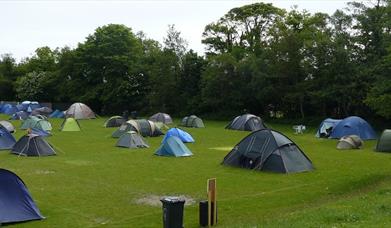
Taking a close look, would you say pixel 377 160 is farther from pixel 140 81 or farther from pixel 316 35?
pixel 140 81

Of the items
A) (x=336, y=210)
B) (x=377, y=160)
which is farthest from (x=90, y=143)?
(x=336, y=210)

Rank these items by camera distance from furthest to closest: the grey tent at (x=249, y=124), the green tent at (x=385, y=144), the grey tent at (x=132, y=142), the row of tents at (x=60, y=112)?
1. the row of tents at (x=60, y=112)
2. the grey tent at (x=249, y=124)
3. the grey tent at (x=132, y=142)
4. the green tent at (x=385, y=144)

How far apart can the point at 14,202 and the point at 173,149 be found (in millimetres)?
12955

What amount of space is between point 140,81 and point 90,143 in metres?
35.5

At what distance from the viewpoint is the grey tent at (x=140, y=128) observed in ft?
115

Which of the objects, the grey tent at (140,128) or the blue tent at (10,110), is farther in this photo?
the blue tent at (10,110)

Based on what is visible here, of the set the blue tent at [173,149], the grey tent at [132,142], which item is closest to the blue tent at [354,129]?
the blue tent at [173,149]

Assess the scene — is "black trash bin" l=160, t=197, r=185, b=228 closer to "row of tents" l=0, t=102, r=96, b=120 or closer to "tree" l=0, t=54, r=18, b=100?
"row of tents" l=0, t=102, r=96, b=120

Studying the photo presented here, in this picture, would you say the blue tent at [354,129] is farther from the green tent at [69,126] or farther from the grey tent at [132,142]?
the green tent at [69,126]

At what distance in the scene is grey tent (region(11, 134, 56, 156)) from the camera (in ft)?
83.3

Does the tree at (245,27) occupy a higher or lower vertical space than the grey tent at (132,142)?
higher

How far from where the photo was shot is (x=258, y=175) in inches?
766

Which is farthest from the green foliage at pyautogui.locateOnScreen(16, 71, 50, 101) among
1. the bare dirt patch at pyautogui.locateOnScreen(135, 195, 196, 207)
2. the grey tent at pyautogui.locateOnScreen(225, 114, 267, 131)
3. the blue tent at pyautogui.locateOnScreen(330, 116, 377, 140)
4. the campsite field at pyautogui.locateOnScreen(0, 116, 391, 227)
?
the bare dirt patch at pyautogui.locateOnScreen(135, 195, 196, 207)

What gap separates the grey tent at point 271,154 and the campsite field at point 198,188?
1.96 feet
